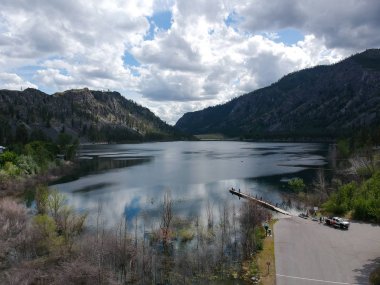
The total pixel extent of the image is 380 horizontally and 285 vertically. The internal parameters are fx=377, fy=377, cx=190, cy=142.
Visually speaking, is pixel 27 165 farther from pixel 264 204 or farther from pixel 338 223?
pixel 338 223

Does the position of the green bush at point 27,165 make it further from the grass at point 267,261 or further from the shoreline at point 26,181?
the grass at point 267,261

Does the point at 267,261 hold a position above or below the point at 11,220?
below

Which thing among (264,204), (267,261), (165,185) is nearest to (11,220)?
(267,261)

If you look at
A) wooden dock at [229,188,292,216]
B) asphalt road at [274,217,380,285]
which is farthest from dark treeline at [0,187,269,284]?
wooden dock at [229,188,292,216]

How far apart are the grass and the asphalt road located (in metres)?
0.52

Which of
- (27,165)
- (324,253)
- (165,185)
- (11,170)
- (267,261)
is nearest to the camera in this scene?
(267,261)

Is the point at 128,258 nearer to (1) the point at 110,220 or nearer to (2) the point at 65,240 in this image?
(2) the point at 65,240

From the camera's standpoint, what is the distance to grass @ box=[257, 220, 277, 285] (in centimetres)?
3547

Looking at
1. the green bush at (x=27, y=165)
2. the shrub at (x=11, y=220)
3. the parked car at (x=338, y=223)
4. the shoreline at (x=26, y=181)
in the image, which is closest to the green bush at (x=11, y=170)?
the shoreline at (x=26, y=181)

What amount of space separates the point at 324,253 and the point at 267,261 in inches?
255

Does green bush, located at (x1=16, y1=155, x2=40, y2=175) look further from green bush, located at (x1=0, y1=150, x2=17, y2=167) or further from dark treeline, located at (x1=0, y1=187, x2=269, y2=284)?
dark treeline, located at (x1=0, y1=187, x2=269, y2=284)

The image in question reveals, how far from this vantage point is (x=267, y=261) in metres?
39.2

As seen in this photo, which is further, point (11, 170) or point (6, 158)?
point (6, 158)

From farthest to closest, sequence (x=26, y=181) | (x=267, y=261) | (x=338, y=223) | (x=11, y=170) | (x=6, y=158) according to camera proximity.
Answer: (x=6, y=158) → (x=26, y=181) → (x=11, y=170) → (x=338, y=223) → (x=267, y=261)
